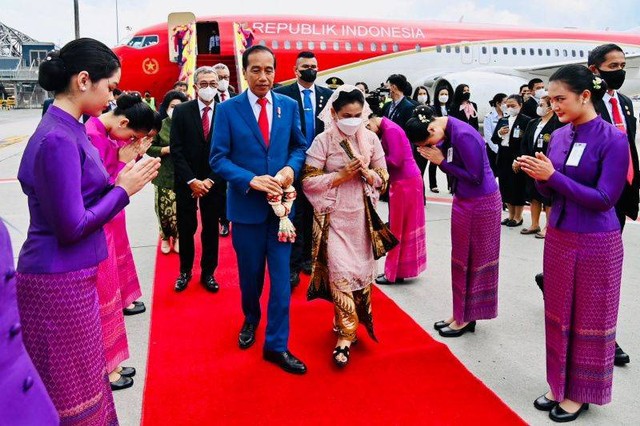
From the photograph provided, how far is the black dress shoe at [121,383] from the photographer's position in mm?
2758

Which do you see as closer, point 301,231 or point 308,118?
point 308,118

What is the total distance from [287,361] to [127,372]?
34.8 inches

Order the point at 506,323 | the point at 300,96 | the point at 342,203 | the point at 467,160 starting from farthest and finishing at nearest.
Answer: the point at 300,96 < the point at 506,323 < the point at 467,160 < the point at 342,203

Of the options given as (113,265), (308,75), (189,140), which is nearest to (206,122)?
(189,140)

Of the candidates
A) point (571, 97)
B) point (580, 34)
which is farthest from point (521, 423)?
point (580, 34)

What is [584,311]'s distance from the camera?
244 cm

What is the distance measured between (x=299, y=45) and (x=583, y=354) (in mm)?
13292

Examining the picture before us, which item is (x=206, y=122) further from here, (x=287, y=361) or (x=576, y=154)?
(x=576, y=154)

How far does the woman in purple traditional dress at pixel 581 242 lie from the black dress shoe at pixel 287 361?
49.2 inches

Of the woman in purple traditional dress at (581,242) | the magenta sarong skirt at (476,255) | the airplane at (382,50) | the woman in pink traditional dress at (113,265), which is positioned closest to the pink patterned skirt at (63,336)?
the woman in pink traditional dress at (113,265)

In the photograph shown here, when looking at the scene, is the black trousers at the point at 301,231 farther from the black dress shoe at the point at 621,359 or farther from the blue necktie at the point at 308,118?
the black dress shoe at the point at 621,359

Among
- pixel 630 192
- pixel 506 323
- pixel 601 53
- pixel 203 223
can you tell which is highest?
pixel 601 53

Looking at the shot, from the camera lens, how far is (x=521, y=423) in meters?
2.45

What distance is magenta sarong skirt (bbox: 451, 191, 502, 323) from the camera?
10.6 ft
